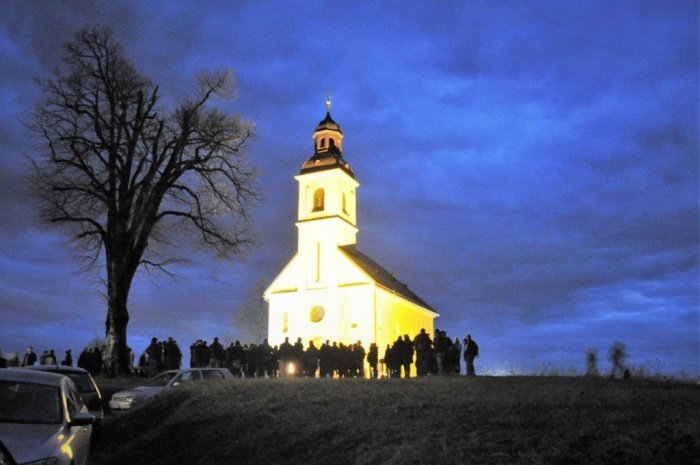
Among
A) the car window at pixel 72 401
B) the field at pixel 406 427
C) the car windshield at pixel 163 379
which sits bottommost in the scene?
the field at pixel 406 427

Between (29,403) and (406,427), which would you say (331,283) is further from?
(29,403)

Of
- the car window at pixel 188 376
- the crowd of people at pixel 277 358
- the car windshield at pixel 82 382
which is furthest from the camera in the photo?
the crowd of people at pixel 277 358

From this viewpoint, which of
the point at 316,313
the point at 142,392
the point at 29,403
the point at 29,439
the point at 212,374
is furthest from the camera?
the point at 316,313

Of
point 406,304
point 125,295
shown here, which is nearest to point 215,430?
point 125,295

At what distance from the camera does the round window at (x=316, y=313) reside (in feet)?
152

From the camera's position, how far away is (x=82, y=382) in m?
14.8

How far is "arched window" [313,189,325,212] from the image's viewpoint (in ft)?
167

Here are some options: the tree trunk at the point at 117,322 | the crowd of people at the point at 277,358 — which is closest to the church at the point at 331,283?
the crowd of people at the point at 277,358

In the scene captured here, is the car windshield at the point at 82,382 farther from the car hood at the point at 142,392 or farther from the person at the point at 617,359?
the person at the point at 617,359

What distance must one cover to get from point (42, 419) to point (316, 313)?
3857cm

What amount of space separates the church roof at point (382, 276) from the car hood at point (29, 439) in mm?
38917

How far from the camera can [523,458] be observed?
313 inches

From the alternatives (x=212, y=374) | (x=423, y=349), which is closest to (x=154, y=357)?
(x=212, y=374)

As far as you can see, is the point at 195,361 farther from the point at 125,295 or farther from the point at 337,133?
the point at 337,133
